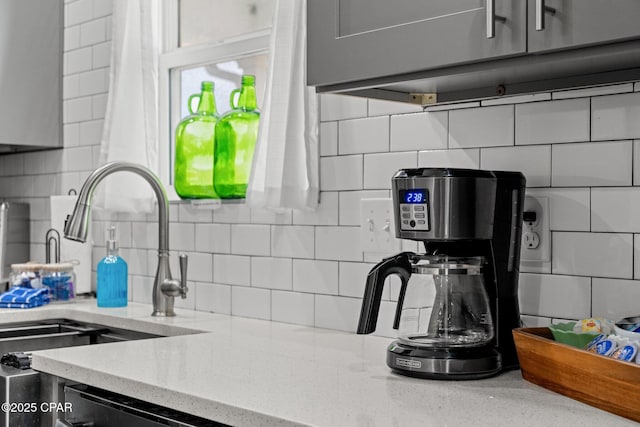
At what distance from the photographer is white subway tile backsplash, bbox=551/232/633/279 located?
1593 mm

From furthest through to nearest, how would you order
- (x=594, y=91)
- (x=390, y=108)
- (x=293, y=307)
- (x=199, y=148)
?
(x=199, y=148) < (x=293, y=307) < (x=390, y=108) < (x=594, y=91)

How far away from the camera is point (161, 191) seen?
2.53m

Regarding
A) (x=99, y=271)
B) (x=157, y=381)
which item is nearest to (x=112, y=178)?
(x=99, y=271)

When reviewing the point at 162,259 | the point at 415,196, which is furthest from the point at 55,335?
the point at 415,196

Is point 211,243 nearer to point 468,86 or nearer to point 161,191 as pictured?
point 161,191

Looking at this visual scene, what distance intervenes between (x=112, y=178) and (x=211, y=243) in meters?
0.43

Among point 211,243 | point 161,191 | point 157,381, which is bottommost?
point 157,381

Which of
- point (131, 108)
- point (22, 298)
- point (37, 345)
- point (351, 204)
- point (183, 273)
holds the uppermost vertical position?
point (131, 108)

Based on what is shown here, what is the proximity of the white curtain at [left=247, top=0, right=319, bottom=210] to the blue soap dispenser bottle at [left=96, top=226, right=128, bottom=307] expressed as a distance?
69cm

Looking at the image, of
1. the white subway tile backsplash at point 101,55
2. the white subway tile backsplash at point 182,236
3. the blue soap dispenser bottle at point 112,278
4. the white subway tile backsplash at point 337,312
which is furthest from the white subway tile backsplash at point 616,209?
the white subway tile backsplash at point 101,55

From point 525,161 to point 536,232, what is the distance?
152mm

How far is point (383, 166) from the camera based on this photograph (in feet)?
6.84

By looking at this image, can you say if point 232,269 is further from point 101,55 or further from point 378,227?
point 101,55

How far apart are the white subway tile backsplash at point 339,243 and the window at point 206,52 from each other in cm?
57
